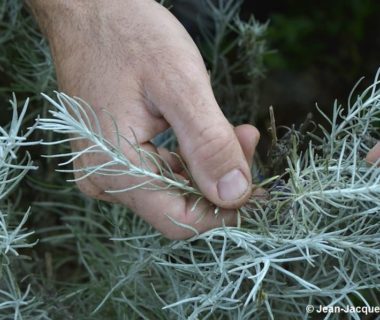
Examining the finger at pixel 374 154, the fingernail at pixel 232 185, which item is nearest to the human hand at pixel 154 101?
the fingernail at pixel 232 185

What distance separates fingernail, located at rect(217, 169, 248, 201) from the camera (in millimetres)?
633

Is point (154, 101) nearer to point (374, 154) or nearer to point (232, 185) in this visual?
point (232, 185)

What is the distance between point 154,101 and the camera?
26.5 inches

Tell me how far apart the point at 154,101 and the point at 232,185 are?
0.37 feet

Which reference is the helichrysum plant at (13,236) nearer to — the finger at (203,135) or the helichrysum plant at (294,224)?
the helichrysum plant at (294,224)

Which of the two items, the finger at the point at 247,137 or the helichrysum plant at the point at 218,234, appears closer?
the helichrysum plant at the point at 218,234

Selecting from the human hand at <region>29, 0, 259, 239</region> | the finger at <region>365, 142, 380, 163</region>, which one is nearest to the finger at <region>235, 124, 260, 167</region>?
the human hand at <region>29, 0, 259, 239</region>

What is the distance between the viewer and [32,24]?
3.41 ft

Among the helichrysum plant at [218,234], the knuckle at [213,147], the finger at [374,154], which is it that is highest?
the finger at [374,154]

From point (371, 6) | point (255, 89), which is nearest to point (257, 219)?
point (255, 89)

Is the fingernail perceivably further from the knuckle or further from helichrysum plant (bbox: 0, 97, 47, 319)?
helichrysum plant (bbox: 0, 97, 47, 319)

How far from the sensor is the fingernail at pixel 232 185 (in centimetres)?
63

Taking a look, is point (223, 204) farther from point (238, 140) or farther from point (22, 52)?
point (22, 52)

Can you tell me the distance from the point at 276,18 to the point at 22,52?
72 cm
